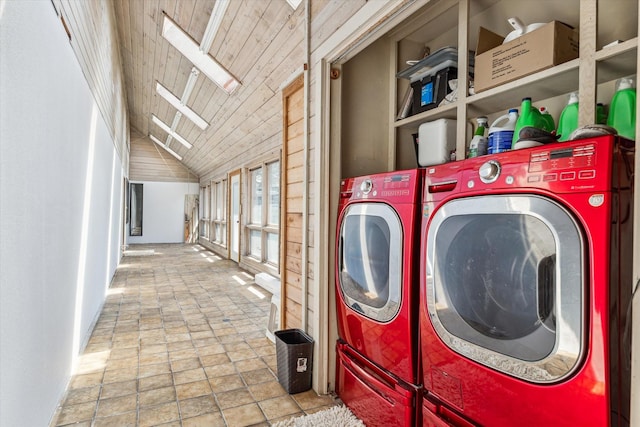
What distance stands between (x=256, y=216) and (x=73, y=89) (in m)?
4.44

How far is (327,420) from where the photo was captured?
1.88m

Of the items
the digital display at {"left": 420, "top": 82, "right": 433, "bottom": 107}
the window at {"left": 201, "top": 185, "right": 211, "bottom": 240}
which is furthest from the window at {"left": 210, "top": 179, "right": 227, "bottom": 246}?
the digital display at {"left": 420, "top": 82, "right": 433, "bottom": 107}

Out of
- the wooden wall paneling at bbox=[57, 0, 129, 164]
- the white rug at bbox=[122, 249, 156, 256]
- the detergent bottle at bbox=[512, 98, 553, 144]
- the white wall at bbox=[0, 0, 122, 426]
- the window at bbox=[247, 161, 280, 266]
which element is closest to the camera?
the white wall at bbox=[0, 0, 122, 426]

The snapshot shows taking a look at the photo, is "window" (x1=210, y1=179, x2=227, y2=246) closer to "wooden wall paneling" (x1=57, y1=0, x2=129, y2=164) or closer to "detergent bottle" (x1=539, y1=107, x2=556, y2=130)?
"wooden wall paneling" (x1=57, y1=0, x2=129, y2=164)

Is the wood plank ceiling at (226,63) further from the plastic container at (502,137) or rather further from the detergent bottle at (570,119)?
the detergent bottle at (570,119)

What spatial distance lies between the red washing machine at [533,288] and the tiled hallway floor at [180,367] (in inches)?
45.0

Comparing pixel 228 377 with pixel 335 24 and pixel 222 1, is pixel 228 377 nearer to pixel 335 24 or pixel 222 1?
pixel 335 24

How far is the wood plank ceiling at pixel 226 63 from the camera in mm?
3000

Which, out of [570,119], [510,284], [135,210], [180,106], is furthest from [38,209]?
[135,210]

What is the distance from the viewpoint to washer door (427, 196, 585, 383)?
37.7 inches

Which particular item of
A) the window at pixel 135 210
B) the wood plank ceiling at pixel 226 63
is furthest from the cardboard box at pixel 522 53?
the window at pixel 135 210

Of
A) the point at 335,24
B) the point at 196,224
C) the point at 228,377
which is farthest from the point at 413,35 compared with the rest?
the point at 196,224

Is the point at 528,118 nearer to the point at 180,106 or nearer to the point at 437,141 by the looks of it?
the point at 437,141

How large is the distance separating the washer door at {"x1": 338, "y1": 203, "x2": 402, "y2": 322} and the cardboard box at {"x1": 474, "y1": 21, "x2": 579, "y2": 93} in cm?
77
